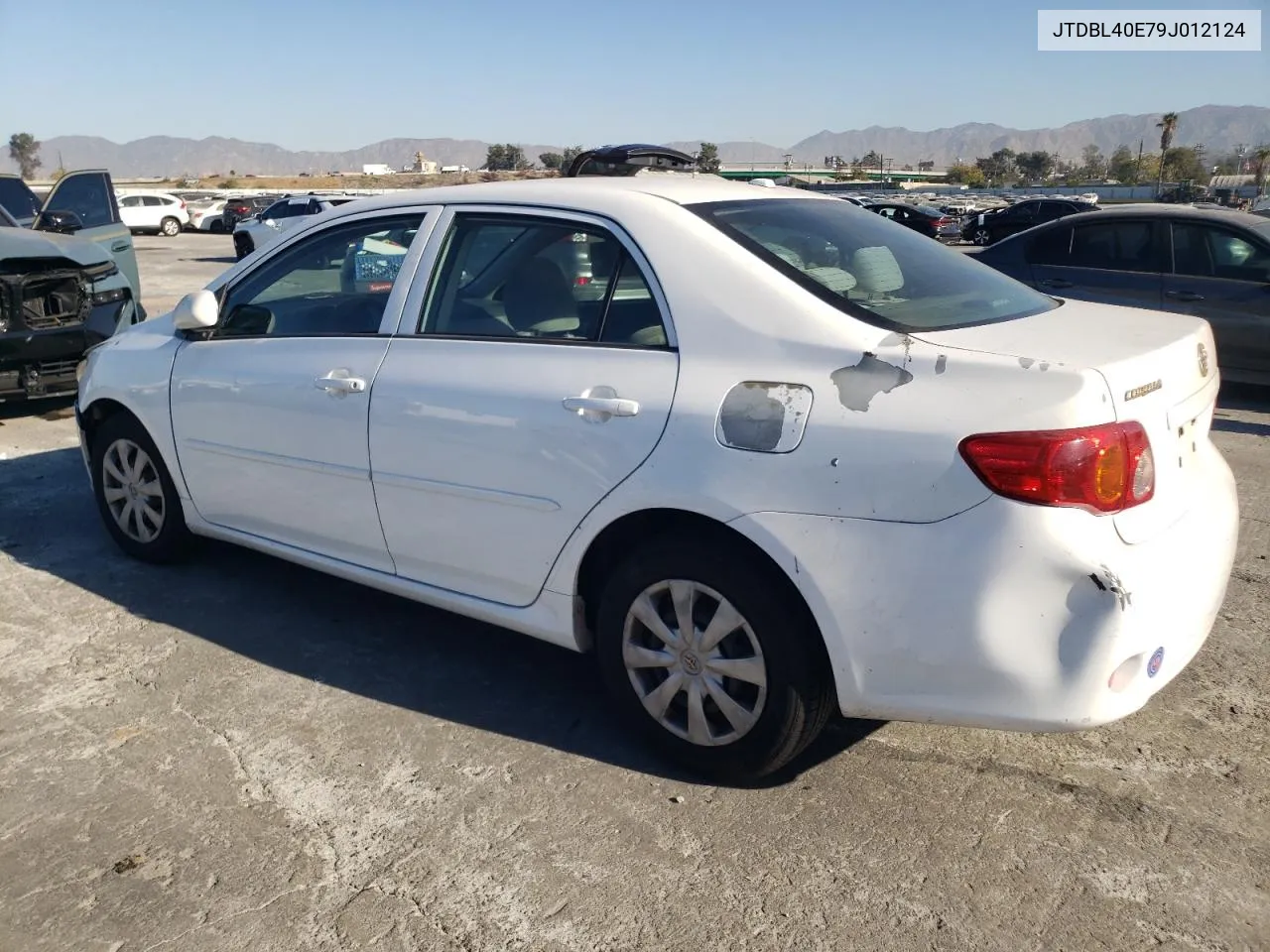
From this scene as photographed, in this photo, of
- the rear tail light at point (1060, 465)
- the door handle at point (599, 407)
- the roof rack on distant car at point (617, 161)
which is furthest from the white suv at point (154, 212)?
the rear tail light at point (1060, 465)

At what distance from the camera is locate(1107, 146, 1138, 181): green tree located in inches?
3841

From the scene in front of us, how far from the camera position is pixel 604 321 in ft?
10.8

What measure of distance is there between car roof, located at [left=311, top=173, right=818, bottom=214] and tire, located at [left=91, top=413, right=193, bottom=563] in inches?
59.2

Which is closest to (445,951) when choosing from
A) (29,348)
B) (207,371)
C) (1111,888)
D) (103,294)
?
(1111,888)

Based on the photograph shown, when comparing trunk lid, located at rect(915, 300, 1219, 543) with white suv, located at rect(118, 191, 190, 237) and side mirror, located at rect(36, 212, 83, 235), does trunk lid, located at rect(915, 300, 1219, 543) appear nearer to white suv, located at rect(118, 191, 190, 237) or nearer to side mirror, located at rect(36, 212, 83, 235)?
side mirror, located at rect(36, 212, 83, 235)

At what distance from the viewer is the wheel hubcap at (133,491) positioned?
15.5 feet

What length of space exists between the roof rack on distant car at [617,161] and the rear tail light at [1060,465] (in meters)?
2.20

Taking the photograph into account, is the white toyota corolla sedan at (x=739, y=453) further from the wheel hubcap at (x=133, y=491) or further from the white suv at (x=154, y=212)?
the white suv at (x=154, y=212)

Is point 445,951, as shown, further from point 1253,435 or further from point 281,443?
point 1253,435

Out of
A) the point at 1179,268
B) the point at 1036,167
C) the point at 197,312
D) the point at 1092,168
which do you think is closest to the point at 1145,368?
the point at 197,312

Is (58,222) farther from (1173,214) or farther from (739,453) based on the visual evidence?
(1173,214)

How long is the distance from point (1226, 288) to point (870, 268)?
6.13 meters

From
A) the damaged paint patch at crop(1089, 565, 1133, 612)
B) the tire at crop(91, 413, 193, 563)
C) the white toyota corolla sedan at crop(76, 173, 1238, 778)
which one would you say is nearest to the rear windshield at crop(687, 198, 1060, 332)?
the white toyota corolla sedan at crop(76, 173, 1238, 778)

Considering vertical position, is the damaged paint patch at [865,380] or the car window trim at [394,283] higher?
the car window trim at [394,283]
